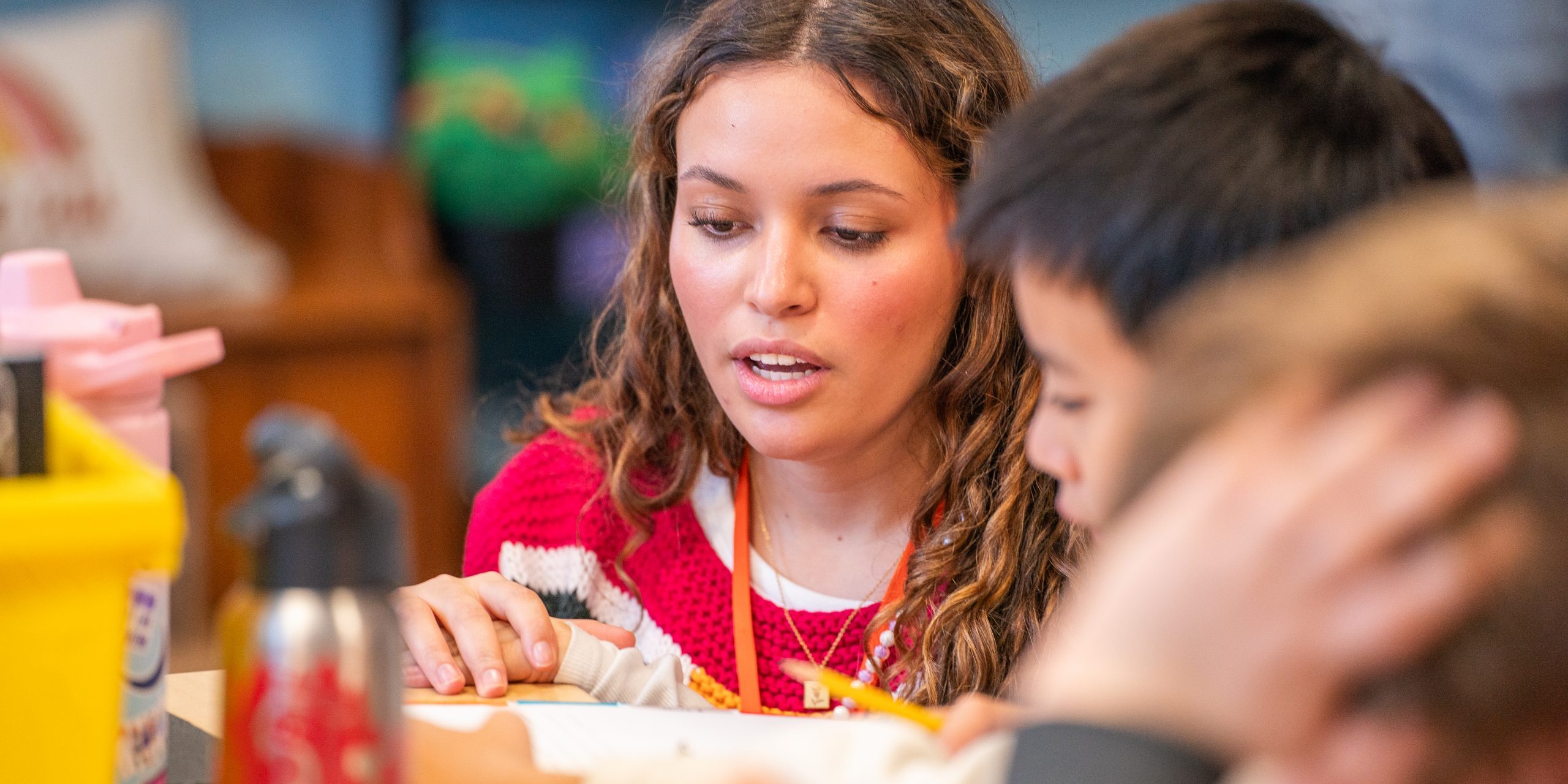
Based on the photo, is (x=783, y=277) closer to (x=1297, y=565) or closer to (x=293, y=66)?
(x=1297, y=565)

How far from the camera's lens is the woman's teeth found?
112 cm

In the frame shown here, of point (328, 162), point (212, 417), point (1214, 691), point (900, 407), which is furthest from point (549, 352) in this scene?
point (1214, 691)

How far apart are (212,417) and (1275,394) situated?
8.44 feet

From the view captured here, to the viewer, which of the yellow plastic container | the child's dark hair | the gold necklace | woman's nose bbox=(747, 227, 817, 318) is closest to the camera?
the yellow plastic container

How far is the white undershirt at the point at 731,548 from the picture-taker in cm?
123

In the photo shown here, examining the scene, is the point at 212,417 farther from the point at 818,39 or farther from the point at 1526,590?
the point at 1526,590

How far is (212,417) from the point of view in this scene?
271cm

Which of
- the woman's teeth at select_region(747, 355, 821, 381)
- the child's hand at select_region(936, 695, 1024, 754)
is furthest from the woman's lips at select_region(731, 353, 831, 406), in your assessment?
the child's hand at select_region(936, 695, 1024, 754)

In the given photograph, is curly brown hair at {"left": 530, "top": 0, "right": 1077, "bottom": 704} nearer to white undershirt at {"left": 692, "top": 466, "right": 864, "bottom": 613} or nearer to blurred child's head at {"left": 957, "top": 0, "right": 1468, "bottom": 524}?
white undershirt at {"left": 692, "top": 466, "right": 864, "bottom": 613}

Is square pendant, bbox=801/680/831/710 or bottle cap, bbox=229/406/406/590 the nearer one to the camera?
bottle cap, bbox=229/406/406/590

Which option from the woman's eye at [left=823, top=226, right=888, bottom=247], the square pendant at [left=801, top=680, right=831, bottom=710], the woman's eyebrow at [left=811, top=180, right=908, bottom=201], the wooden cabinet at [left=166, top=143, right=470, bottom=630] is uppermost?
the woman's eyebrow at [left=811, top=180, right=908, bottom=201]

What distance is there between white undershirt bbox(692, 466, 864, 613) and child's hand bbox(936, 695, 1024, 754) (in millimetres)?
527

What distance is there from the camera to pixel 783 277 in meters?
1.07

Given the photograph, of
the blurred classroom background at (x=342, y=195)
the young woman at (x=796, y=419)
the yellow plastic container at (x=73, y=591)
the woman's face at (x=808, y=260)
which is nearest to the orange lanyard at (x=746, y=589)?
the young woman at (x=796, y=419)
